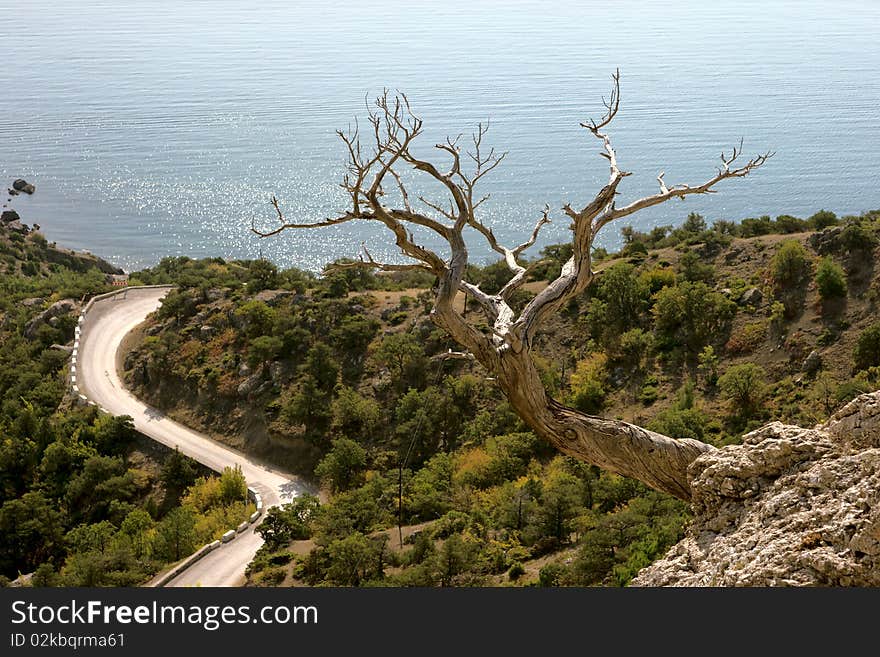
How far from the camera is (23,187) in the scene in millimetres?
89000

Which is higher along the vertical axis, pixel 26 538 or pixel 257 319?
pixel 257 319

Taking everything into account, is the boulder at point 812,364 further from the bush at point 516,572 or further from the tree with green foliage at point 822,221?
the bush at point 516,572

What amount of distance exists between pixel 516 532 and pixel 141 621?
1692 cm

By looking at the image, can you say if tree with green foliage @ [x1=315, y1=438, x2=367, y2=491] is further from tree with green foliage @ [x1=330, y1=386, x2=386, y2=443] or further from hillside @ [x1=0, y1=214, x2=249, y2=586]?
hillside @ [x1=0, y1=214, x2=249, y2=586]

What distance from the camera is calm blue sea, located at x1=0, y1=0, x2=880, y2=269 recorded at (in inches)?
2827

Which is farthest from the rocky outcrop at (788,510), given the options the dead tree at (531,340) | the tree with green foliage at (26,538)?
the tree with green foliage at (26,538)

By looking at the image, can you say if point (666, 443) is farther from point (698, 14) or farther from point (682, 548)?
point (698, 14)

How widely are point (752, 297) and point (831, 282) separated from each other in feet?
10.2

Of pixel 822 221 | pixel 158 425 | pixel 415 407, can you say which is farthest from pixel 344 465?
pixel 822 221

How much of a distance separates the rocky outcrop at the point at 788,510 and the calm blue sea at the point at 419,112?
53989 millimetres

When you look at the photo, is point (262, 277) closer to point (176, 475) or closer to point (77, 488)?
point (176, 475)

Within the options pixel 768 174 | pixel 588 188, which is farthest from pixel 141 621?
pixel 768 174

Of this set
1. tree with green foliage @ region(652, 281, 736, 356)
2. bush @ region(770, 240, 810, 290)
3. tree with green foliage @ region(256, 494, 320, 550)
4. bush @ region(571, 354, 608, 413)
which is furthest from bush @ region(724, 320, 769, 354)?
tree with green foliage @ region(256, 494, 320, 550)

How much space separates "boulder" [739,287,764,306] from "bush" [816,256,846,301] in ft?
7.85
